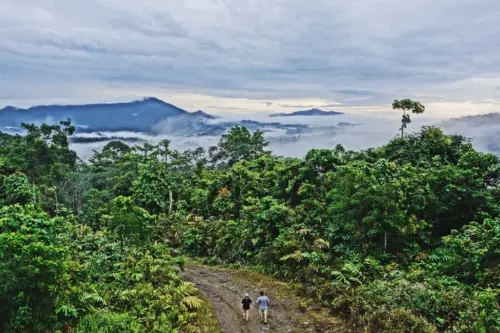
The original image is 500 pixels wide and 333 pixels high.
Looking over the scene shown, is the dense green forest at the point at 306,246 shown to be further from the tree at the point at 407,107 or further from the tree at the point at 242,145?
the tree at the point at 242,145

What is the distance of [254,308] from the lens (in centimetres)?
1381

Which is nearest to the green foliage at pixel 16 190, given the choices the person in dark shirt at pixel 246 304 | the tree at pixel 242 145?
the person in dark shirt at pixel 246 304

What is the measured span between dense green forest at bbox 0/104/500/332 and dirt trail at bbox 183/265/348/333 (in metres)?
0.74

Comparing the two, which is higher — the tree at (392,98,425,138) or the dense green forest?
the tree at (392,98,425,138)

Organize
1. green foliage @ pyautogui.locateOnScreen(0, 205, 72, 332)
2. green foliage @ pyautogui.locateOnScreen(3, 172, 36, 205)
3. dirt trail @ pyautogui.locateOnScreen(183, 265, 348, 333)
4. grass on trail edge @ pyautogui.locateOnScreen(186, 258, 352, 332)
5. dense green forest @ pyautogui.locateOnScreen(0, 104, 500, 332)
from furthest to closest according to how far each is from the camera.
Result: 1. green foliage @ pyautogui.locateOnScreen(3, 172, 36, 205)
2. grass on trail edge @ pyautogui.locateOnScreen(186, 258, 352, 332)
3. dirt trail @ pyautogui.locateOnScreen(183, 265, 348, 333)
4. dense green forest @ pyautogui.locateOnScreen(0, 104, 500, 332)
5. green foliage @ pyautogui.locateOnScreen(0, 205, 72, 332)

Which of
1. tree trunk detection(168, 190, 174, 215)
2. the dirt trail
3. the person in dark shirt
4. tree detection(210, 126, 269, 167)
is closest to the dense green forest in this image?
tree trunk detection(168, 190, 174, 215)

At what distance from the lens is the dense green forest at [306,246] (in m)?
10.4

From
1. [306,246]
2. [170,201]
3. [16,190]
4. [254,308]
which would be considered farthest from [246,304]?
[170,201]

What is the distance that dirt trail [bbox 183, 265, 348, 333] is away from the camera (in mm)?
12344

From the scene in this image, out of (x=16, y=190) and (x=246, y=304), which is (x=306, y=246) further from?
(x=16, y=190)

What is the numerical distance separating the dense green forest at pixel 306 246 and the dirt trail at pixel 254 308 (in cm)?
74

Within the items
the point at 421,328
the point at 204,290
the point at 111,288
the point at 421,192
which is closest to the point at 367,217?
the point at 421,192

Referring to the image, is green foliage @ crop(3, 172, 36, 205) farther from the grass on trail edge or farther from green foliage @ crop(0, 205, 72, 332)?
green foliage @ crop(0, 205, 72, 332)

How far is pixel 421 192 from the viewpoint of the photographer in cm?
1602
